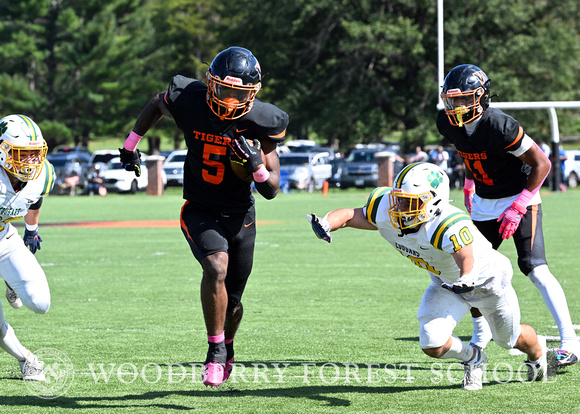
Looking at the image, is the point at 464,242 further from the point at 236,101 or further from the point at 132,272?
the point at 132,272

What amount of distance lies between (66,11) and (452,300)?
4203 cm

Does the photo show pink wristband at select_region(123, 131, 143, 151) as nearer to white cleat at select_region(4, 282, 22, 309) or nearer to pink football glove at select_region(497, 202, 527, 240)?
white cleat at select_region(4, 282, 22, 309)

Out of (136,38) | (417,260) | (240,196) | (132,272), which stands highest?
(136,38)

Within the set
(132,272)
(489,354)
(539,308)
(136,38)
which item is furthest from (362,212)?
(136,38)

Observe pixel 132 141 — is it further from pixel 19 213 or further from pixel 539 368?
pixel 539 368

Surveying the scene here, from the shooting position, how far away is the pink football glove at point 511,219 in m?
5.40

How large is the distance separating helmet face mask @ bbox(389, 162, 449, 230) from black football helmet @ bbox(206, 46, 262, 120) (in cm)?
102

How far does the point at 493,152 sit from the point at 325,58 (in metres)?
34.5

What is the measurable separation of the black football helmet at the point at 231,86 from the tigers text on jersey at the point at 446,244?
0.94 m

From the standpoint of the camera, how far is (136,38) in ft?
156

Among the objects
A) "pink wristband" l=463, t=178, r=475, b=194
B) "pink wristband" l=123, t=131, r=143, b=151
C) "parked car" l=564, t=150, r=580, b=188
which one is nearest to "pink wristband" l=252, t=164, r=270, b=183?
"pink wristband" l=123, t=131, r=143, b=151

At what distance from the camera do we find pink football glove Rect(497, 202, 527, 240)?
5.40 meters

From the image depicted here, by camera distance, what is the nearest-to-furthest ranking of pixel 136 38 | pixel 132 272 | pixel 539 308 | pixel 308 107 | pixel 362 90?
1. pixel 539 308
2. pixel 132 272
3. pixel 362 90
4. pixel 308 107
5. pixel 136 38

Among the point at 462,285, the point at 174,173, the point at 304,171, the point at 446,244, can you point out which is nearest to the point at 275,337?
the point at 446,244
